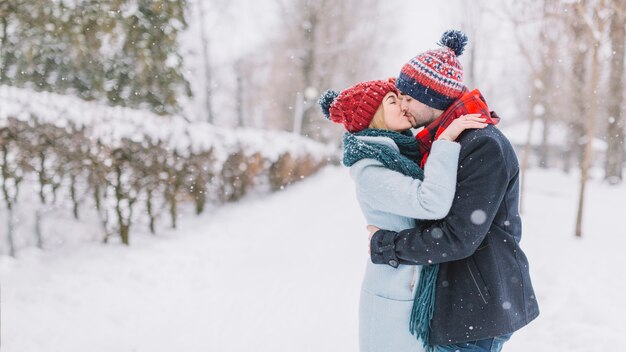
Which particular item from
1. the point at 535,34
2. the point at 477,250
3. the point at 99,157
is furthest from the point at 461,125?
the point at 535,34

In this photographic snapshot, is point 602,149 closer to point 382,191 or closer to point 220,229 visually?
point 220,229

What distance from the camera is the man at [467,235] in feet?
4.68

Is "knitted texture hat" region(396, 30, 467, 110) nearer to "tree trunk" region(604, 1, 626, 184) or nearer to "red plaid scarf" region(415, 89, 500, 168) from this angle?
"red plaid scarf" region(415, 89, 500, 168)

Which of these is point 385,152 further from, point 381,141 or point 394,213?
point 394,213

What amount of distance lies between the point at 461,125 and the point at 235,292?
→ 4.35 m

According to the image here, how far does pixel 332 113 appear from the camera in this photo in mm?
1765

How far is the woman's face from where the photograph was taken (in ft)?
5.43

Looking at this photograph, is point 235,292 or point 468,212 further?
point 235,292

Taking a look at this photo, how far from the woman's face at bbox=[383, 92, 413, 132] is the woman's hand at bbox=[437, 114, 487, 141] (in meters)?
0.19

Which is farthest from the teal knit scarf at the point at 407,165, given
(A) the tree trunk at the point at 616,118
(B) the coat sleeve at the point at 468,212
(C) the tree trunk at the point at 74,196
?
(A) the tree trunk at the point at 616,118

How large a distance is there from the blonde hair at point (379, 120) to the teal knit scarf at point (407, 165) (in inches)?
3.0

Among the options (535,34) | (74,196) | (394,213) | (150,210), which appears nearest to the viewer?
(394,213)

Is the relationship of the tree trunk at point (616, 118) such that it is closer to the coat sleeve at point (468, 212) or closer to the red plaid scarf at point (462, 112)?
the red plaid scarf at point (462, 112)

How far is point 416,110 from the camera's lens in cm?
165
